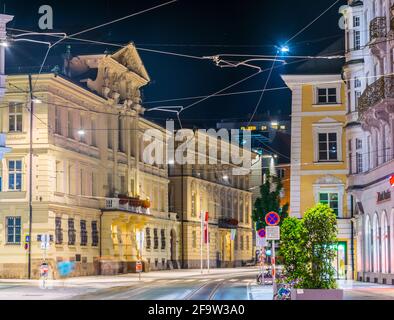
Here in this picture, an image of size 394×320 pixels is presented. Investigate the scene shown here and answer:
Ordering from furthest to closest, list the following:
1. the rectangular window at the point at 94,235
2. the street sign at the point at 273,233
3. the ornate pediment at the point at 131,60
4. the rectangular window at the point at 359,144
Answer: the ornate pediment at the point at 131,60
the rectangular window at the point at 94,235
the rectangular window at the point at 359,144
the street sign at the point at 273,233

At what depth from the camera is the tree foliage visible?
30422 mm

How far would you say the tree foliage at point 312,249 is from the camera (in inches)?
1198

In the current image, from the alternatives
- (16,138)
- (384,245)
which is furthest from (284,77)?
(16,138)

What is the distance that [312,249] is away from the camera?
3098 cm

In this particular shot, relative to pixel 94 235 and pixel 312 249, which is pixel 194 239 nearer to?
pixel 94 235

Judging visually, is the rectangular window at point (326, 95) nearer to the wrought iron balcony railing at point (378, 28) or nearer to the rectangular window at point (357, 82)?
the rectangular window at point (357, 82)

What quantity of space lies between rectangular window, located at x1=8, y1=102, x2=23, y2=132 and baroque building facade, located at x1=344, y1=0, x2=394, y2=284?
22.5 m

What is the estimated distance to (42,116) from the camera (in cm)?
6450

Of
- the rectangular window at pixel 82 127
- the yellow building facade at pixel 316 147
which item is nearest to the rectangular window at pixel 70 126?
the rectangular window at pixel 82 127

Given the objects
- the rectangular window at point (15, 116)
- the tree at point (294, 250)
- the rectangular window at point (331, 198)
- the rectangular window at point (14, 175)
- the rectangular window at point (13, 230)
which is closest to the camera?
the tree at point (294, 250)

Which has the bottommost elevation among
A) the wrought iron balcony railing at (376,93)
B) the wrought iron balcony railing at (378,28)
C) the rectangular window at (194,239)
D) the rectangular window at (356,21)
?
the rectangular window at (194,239)

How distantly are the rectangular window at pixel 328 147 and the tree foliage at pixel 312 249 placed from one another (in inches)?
1133

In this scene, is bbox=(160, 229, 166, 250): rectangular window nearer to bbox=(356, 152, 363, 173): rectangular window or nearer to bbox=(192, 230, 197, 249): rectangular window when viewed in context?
bbox=(192, 230, 197, 249): rectangular window

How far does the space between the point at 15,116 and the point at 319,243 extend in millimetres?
38244
